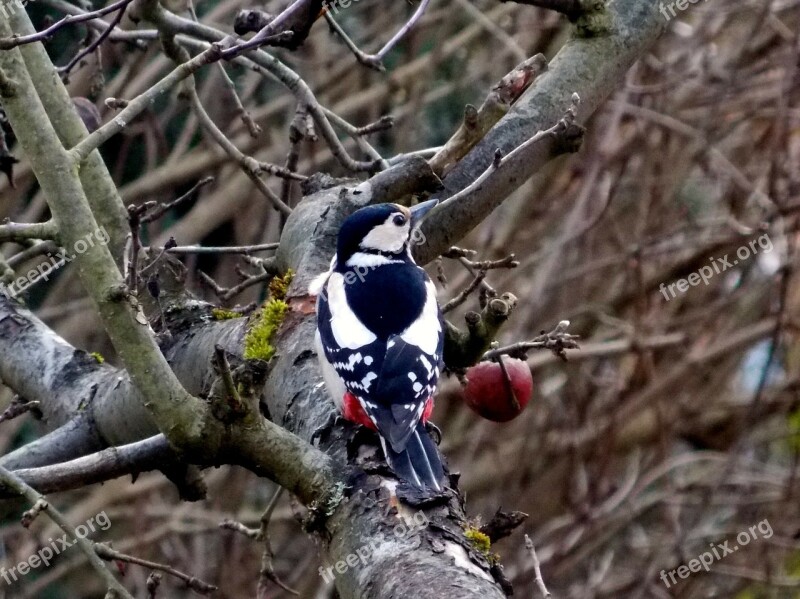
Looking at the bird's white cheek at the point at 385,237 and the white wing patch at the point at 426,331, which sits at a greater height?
the bird's white cheek at the point at 385,237

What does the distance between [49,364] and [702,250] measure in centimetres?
377

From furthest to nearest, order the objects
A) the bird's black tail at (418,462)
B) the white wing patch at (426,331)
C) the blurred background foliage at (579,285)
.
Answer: the blurred background foliage at (579,285) → the white wing patch at (426,331) → the bird's black tail at (418,462)

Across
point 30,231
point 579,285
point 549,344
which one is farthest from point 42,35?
point 579,285

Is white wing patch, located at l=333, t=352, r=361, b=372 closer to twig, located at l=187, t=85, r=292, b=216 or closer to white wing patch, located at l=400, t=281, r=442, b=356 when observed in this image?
white wing patch, located at l=400, t=281, r=442, b=356

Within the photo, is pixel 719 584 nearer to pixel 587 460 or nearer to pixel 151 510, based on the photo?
pixel 587 460

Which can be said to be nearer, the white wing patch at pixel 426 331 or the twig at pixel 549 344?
the twig at pixel 549 344

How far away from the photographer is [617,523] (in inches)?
219

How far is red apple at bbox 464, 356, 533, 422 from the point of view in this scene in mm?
2883

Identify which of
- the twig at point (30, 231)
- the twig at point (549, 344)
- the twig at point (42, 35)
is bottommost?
the twig at point (549, 344)

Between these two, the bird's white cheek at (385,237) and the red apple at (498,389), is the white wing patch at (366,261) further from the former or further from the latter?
the red apple at (498,389)

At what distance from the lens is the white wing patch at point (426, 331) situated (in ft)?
8.59

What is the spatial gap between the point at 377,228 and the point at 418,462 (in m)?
0.86

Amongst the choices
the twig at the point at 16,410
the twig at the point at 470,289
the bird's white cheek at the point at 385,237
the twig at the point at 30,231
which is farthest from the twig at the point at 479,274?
the twig at the point at 16,410

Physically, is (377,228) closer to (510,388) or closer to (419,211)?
(419,211)
